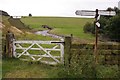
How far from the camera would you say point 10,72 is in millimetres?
12953

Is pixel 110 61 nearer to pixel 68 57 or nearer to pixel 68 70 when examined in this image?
pixel 68 57

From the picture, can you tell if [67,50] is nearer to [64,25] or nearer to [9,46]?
[9,46]

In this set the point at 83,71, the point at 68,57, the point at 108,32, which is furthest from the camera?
the point at 108,32

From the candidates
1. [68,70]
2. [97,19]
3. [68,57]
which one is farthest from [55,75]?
[97,19]

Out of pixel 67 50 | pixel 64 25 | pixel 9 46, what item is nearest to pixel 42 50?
pixel 9 46

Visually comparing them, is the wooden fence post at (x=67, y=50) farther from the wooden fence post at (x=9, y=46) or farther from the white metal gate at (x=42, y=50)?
the wooden fence post at (x=9, y=46)

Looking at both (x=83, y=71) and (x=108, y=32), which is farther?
(x=108, y=32)

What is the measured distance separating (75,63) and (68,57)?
5.98 ft

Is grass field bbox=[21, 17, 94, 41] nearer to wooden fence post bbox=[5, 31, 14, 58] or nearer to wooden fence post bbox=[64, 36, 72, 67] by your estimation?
wooden fence post bbox=[5, 31, 14, 58]

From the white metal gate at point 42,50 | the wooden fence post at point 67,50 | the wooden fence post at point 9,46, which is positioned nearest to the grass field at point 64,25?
the wooden fence post at point 9,46

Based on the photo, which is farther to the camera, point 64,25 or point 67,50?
point 64,25

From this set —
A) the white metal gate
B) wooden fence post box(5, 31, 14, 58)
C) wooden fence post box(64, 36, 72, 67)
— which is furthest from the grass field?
wooden fence post box(64, 36, 72, 67)

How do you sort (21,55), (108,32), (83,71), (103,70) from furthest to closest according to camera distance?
1. (108,32)
2. (21,55)
3. (103,70)
4. (83,71)

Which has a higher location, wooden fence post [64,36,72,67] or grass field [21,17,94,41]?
wooden fence post [64,36,72,67]
